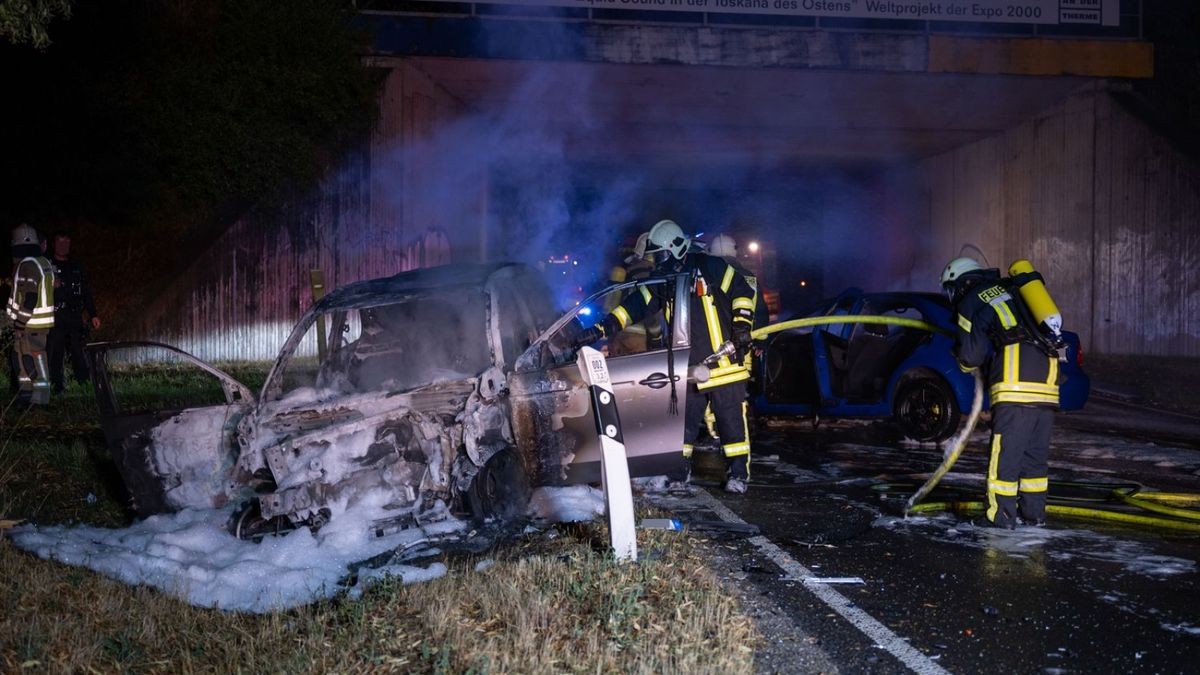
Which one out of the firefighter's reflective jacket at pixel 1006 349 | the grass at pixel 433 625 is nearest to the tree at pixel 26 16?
the grass at pixel 433 625

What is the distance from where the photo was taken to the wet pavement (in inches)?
155

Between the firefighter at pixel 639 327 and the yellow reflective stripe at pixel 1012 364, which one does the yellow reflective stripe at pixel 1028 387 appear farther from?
the firefighter at pixel 639 327

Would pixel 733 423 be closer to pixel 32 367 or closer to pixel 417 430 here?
pixel 417 430

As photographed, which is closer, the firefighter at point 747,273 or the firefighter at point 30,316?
the firefighter at point 747,273

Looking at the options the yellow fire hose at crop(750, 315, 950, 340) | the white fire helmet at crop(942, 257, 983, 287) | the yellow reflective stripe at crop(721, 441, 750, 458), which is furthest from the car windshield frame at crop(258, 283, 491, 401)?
the white fire helmet at crop(942, 257, 983, 287)

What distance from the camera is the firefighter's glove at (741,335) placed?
7.10m

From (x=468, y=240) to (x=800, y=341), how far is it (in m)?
10.9

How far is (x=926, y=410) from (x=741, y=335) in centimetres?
317

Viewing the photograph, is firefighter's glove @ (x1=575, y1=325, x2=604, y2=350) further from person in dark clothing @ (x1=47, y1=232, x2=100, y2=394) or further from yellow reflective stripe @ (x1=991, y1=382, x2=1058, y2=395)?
person in dark clothing @ (x1=47, y1=232, x2=100, y2=394)

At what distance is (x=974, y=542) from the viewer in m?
5.69

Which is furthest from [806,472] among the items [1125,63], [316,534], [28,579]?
[1125,63]

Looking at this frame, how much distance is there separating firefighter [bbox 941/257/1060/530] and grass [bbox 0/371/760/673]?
2248 millimetres

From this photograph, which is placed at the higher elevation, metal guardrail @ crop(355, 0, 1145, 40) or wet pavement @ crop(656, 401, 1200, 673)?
metal guardrail @ crop(355, 0, 1145, 40)

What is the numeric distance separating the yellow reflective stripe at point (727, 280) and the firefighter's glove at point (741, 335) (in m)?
0.31
